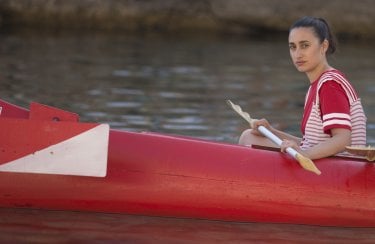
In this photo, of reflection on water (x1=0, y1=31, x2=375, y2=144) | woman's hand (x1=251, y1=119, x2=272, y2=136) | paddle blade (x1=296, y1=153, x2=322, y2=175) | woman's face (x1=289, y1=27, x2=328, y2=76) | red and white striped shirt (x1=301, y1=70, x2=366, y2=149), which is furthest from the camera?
reflection on water (x1=0, y1=31, x2=375, y2=144)

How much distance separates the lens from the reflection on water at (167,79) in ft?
26.2

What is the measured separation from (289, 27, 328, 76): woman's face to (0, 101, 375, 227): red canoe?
1.50 feet

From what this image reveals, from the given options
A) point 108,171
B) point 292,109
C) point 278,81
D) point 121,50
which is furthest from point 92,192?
point 121,50

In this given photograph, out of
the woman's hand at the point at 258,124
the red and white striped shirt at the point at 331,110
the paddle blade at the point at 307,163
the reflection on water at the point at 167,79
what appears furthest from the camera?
A: the reflection on water at the point at 167,79

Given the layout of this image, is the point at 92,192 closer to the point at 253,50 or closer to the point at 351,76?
the point at 351,76

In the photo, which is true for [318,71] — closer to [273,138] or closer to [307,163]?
[273,138]

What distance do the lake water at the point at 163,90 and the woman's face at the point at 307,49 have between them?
0.77m

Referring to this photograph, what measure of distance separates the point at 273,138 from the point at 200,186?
0.47 m

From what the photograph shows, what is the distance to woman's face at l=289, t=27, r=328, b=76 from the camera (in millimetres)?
4625

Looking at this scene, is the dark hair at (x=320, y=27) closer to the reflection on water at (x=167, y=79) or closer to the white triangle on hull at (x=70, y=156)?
the white triangle on hull at (x=70, y=156)

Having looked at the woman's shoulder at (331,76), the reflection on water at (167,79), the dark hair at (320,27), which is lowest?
the woman's shoulder at (331,76)

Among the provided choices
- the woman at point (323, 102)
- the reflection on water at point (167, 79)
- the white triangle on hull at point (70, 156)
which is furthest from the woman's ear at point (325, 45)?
the reflection on water at point (167, 79)

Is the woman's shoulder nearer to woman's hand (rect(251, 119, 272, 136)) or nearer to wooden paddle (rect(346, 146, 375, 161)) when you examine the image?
wooden paddle (rect(346, 146, 375, 161))

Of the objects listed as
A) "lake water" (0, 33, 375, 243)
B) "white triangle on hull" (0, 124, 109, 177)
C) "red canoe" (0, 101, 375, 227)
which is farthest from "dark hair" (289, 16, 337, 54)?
"white triangle on hull" (0, 124, 109, 177)
